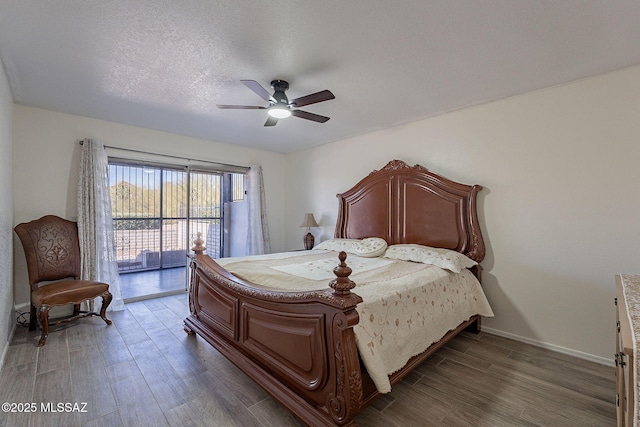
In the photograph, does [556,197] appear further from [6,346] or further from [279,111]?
[6,346]

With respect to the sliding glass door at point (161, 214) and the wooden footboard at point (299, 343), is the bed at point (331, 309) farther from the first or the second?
the sliding glass door at point (161, 214)

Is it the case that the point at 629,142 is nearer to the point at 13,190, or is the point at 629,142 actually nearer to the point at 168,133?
the point at 168,133

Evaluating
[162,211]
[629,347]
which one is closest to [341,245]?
[629,347]

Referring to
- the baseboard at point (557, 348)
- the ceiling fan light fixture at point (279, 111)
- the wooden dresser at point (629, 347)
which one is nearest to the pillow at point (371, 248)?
the baseboard at point (557, 348)

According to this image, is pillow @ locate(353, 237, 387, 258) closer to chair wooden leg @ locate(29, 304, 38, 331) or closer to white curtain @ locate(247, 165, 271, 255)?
white curtain @ locate(247, 165, 271, 255)

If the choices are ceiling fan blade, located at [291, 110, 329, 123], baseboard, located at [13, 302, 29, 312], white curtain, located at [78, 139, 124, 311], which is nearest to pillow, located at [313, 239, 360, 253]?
ceiling fan blade, located at [291, 110, 329, 123]

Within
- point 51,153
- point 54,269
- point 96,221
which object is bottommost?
point 54,269

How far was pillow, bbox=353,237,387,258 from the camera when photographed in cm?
338

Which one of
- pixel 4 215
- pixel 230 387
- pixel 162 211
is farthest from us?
pixel 162 211

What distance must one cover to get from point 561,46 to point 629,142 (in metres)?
1.08

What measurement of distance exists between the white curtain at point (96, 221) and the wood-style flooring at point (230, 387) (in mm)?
→ 886

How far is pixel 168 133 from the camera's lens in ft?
14.1

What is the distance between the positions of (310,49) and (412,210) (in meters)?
2.29

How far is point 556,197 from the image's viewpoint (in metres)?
2.65
